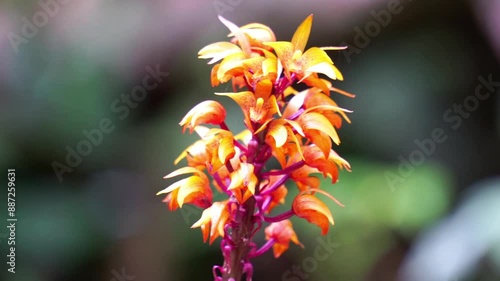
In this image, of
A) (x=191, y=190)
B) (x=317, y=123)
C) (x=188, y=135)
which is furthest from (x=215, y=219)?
(x=188, y=135)

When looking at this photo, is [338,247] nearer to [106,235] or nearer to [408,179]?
[408,179]

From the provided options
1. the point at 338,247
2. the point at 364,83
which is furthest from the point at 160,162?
the point at 364,83

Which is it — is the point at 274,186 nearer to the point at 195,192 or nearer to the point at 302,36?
the point at 195,192

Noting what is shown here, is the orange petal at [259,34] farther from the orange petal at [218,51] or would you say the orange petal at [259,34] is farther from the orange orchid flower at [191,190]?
the orange orchid flower at [191,190]

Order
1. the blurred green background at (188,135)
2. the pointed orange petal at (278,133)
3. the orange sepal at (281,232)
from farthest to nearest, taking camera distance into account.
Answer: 1. the blurred green background at (188,135)
2. the orange sepal at (281,232)
3. the pointed orange petal at (278,133)

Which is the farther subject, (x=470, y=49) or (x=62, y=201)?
(x=470, y=49)

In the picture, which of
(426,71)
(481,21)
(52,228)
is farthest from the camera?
(426,71)

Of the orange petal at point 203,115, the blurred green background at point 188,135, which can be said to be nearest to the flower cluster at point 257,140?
the orange petal at point 203,115
